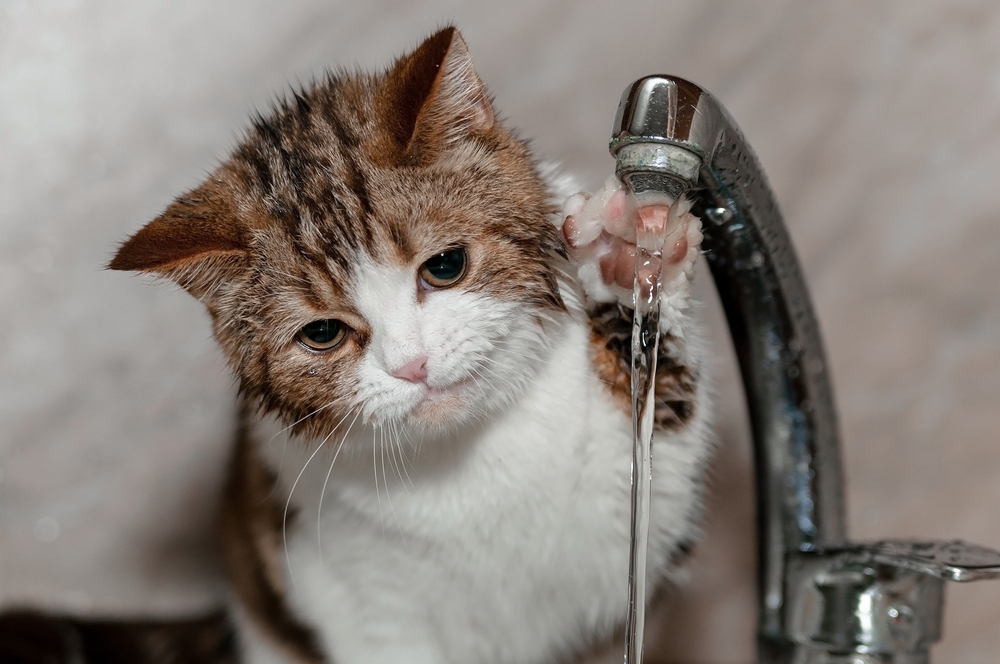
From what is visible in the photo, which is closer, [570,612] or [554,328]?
[554,328]

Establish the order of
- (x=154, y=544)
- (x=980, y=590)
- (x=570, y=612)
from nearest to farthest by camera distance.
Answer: (x=570, y=612), (x=980, y=590), (x=154, y=544)

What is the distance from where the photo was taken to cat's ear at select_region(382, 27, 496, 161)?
997 millimetres

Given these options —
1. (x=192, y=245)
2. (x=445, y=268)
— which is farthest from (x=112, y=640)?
(x=445, y=268)

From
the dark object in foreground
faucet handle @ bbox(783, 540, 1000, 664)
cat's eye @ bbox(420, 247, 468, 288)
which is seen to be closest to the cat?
cat's eye @ bbox(420, 247, 468, 288)

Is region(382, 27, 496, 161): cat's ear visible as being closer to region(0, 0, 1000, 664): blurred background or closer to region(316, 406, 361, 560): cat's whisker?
region(316, 406, 361, 560): cat's whisker

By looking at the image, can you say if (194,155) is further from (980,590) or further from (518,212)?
(980,590)

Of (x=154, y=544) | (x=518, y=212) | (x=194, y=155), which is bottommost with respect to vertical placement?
(x=154, y=544)

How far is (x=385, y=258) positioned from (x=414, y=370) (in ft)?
0.44

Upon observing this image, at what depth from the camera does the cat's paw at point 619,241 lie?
3.22 feet

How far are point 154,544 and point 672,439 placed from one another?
1.06m

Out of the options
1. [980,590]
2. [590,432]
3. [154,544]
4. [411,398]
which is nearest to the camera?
[411,398]

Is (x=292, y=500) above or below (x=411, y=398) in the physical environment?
below

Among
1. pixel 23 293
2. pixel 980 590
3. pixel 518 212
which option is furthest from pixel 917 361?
pixel 23 293

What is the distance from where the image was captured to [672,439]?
1.23 metres
